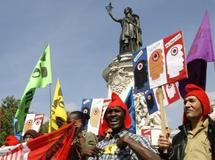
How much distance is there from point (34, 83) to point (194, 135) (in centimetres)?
568

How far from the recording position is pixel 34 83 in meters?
9.36

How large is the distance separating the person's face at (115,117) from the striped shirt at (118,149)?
0.24ft

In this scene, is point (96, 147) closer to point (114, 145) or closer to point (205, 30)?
point (114, 145)

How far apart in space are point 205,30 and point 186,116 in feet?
6.86

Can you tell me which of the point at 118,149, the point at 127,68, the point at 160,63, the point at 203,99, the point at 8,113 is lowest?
the point at 118,149

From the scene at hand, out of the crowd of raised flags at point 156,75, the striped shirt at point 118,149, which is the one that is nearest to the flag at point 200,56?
the crowd of raised flags at point 156,75

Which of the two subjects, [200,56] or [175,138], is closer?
[175,138]

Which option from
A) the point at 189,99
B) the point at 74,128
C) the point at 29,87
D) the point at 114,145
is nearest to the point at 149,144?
the point at 114,145

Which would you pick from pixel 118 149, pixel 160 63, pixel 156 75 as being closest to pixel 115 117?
pixel 118 149

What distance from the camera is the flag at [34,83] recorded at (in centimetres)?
877

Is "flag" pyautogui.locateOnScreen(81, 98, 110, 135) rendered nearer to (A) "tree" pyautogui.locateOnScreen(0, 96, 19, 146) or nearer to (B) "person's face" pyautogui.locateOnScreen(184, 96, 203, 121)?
(B) "person's face" pyautogui.locateOnScreen(184, 96, 203, 121)

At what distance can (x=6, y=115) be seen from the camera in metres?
33.6

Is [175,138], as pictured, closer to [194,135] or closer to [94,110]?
[194,135]

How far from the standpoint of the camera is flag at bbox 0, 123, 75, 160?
5.28 metres
